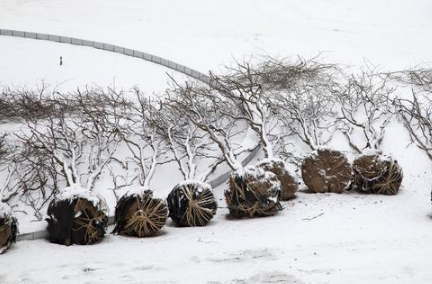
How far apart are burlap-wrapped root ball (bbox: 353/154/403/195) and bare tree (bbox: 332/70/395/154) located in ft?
10.2

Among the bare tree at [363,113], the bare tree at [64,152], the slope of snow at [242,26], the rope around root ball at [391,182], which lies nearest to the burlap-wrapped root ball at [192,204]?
the bare tree at [64,152]

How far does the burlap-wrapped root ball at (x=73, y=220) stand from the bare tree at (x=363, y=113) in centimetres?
979

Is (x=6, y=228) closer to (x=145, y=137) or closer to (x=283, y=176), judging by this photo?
(x=145, y=137)

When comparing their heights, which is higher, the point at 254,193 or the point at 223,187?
the point at 223,187

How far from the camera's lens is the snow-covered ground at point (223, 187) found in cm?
909

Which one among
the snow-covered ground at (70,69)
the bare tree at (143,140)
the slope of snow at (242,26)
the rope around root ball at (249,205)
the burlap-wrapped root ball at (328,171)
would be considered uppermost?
the slope of snow at (242,26)

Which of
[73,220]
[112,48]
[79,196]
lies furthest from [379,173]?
[112,48]

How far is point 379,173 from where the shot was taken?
45.1 ft

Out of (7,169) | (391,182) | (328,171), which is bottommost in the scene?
(391,182)

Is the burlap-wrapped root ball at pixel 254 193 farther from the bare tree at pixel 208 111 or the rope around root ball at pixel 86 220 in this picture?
the rope around root ball at pixel 86 220

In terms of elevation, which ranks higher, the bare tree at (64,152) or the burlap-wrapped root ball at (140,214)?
the bare tree at (64,152)

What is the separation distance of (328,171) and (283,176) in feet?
4.57

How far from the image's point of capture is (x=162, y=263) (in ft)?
30.8

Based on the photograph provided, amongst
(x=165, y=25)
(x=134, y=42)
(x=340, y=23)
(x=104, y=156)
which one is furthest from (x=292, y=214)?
(x=340, y=23)
